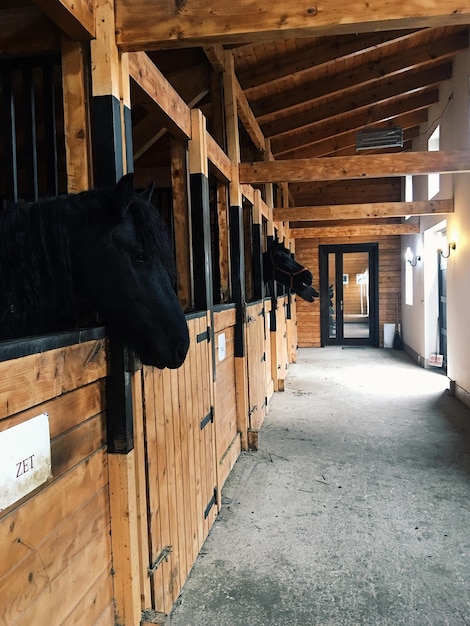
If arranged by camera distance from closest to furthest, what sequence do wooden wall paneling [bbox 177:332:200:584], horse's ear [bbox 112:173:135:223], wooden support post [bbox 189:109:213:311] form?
horse's ear [bbox 112:173:135:223] < wooden wall paneling [bbox 177:332:200:584] < wooden support post [bbox 189:109:213:311]

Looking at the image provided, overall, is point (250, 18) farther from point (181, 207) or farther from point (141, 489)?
point (141, 489)

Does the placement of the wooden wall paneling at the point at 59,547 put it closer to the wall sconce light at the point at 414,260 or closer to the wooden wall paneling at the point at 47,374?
the wooden wall paneling at the point at 47,374

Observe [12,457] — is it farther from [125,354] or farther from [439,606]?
[439,606]

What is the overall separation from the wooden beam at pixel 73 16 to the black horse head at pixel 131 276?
1.84ft

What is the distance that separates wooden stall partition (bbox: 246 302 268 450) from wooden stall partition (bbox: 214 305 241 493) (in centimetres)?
31

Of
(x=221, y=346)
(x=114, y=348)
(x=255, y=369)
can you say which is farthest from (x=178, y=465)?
(x=255, y=369)

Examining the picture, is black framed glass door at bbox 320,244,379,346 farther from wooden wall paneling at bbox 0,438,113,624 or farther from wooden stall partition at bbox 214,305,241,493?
wooden wall paneling at bbox 0,438,113,624

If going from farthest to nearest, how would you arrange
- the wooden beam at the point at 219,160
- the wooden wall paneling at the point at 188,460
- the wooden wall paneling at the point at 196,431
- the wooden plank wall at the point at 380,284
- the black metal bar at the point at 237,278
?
the wooden plank wall at the point at 380,284 < the black metal bar at the point at 237,278 < the wooden beam at the point at 219,160 < the wooden wall paneling at the point at 196,431 < the wooden wall paneling at the point at 188,460

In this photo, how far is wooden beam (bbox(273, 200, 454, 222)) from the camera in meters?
6.28

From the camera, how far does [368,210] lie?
661 centimetres

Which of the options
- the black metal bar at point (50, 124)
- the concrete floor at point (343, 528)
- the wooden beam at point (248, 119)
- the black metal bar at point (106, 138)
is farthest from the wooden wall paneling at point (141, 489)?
the wooden beam at point (248, 119)

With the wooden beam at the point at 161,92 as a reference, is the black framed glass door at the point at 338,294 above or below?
below

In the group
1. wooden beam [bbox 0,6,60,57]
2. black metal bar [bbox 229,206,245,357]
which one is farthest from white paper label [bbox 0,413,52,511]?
black metal bar [bbox 229,206,245,357]

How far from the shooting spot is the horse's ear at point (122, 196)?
1.28 m
